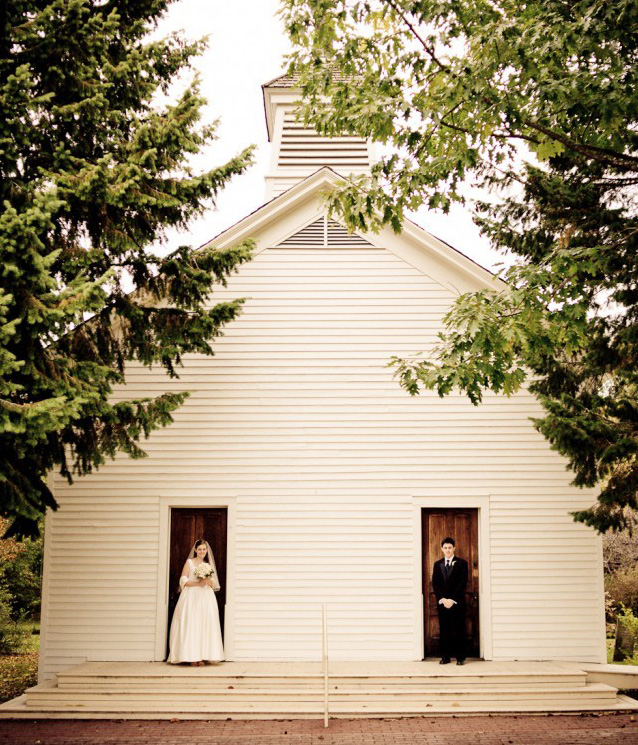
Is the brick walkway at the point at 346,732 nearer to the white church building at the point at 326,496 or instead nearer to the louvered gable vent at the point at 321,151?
the white church building at the point at 326,496

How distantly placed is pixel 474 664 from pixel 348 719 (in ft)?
7.75

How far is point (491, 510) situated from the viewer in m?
12.3

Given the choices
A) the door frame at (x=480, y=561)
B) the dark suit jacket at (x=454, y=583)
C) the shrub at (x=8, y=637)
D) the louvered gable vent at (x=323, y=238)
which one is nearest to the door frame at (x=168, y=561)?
the door frame at (x=480, y=561)

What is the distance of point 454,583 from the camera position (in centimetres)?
1159

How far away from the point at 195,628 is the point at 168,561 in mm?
1216

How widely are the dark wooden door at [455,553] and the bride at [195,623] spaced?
321 cm

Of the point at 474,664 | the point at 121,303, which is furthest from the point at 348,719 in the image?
the point at 121,303

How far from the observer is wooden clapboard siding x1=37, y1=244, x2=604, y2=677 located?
471 inches

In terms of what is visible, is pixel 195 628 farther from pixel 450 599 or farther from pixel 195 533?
pixel 450 599

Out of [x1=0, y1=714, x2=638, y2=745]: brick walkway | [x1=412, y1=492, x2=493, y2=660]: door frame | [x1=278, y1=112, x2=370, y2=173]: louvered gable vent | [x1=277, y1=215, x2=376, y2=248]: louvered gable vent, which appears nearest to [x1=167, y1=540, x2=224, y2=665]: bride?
[x1=0, y1=714, x2=638, y2=745]: brick walkway

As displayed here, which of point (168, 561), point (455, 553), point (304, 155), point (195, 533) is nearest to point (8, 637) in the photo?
point (168, 561)

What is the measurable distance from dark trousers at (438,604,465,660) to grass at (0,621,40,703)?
6.87 metres

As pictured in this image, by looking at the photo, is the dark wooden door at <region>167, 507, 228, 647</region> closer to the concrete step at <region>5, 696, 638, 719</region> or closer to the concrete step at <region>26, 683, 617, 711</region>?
the concrete step at <region>26, 683, 617, 711</region>

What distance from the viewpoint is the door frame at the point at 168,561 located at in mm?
11891
